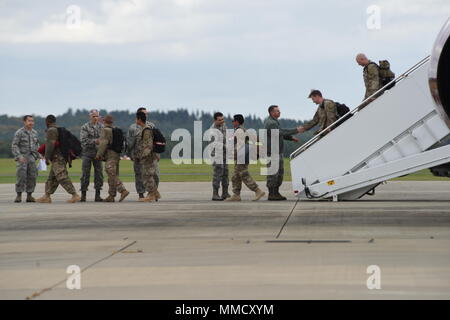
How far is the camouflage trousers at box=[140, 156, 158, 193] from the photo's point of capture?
75.8 feet

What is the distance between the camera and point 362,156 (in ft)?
69.4

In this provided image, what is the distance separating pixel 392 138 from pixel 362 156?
2.43 feet

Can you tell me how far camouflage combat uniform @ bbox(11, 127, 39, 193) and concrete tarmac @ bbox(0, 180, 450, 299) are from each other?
345cm

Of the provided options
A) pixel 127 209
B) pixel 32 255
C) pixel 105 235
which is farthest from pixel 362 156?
pixel 32 255

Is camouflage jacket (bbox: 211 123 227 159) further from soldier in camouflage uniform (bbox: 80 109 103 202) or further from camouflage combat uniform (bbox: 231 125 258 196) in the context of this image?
soldier in camouflage uniform (bbox: 80 109 103 202)

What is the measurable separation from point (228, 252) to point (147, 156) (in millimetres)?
11071

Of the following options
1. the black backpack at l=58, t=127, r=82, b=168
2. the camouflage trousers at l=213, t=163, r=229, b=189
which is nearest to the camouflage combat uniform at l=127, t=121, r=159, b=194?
the black backpack at l=58, t=127, r=82, b=168

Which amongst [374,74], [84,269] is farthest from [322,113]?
[84,269]

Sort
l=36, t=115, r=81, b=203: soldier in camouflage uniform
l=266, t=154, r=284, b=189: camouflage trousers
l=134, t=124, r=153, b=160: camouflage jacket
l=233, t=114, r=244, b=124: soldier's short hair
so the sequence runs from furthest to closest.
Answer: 1. l=233, t=114, r=244, b=124: soldier's short hair
2. l=36, t=115, r=81, b=203: soldier in camouflage uniform
3. l=266, t=154, r=284, b=189: camouflage trousers
4. l=134, t=124, r=153, b=160: camouflage jacket

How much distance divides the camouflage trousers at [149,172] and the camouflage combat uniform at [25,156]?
9.03 ft

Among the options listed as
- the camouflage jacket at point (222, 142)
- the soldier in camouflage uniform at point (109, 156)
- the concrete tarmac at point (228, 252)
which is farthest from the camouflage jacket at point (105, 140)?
the concrete tarmac at point (228, 252)

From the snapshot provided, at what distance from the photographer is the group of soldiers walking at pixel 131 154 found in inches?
910
